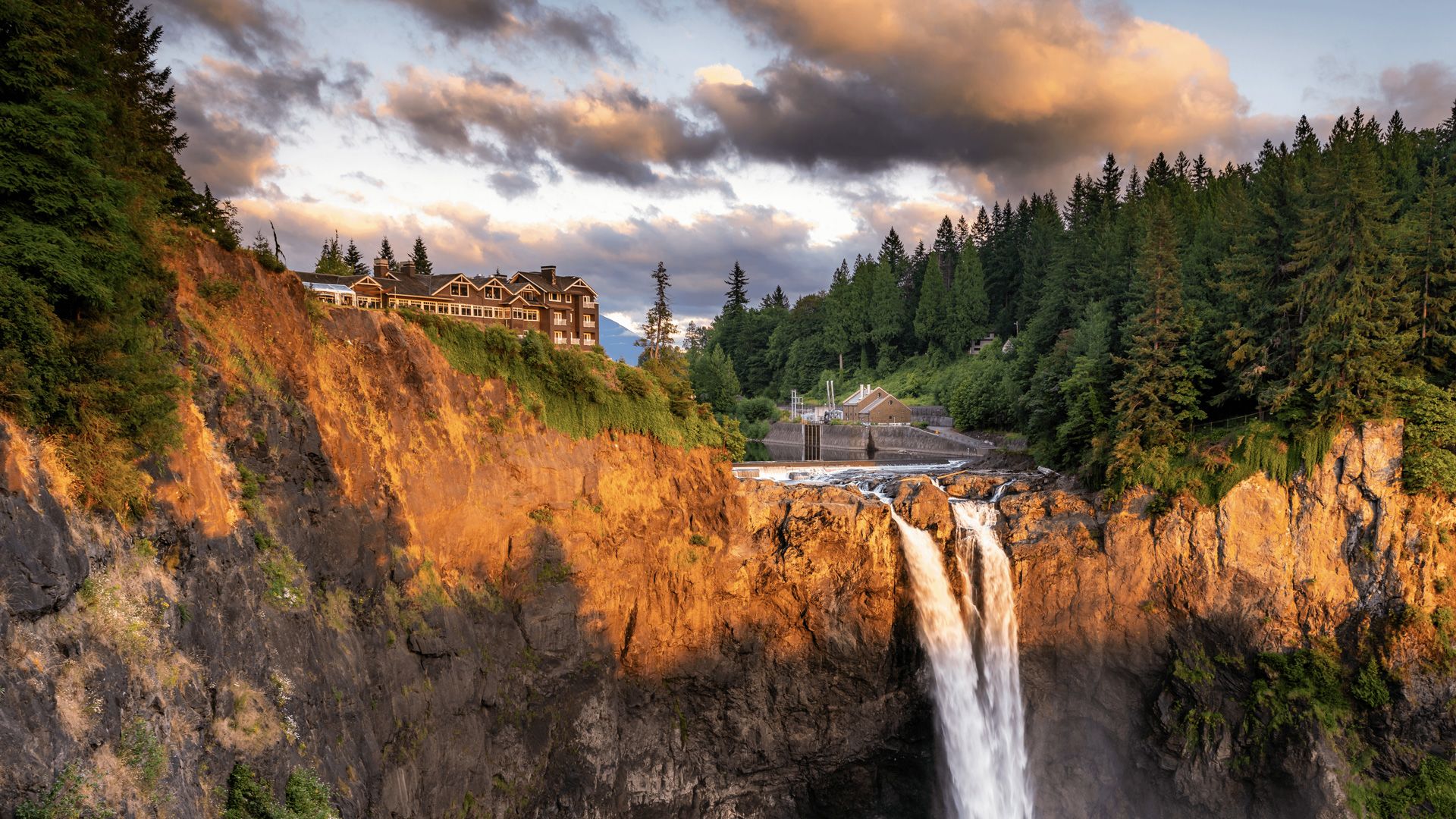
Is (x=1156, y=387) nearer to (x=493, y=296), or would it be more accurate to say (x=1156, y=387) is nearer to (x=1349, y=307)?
(x=1349, y=307)

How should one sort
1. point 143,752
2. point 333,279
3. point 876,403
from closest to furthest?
point 143,752, point 333,279, point 876,403

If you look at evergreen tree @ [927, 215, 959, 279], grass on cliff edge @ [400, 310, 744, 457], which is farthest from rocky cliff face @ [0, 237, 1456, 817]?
evergreen tree @ [927, 215, 959, 279]

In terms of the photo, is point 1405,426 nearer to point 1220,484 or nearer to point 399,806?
point 1220,484

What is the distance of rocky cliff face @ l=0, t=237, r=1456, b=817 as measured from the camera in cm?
1645

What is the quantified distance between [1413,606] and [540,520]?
30.8m

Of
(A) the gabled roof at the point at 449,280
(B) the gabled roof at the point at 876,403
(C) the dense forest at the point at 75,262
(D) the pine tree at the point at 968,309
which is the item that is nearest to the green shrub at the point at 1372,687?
(C) the dense forest at the point at 75,262

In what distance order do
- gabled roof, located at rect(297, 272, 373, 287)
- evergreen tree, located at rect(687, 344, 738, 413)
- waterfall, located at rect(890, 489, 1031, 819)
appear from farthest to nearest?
1. evergreen tree, located at rect(687, 344, 738, 413)
2. gabled roof, located at rect(297, 272, 373, 287)
3. waterfall, located at rect(890, 489, 1031, 819)

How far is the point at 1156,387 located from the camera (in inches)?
1302

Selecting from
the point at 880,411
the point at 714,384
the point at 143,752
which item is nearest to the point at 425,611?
the point at 143,752

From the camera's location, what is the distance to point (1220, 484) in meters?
30.1

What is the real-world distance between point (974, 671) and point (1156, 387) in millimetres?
14451

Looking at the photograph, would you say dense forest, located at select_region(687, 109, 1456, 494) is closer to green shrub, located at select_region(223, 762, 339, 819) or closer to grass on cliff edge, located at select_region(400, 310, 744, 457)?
grass on cliff edge, located at select_region(400, 310, 744, 457)

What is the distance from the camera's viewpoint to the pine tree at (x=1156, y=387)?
31938 millimetres

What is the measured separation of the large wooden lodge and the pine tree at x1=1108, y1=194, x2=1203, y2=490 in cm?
2494
